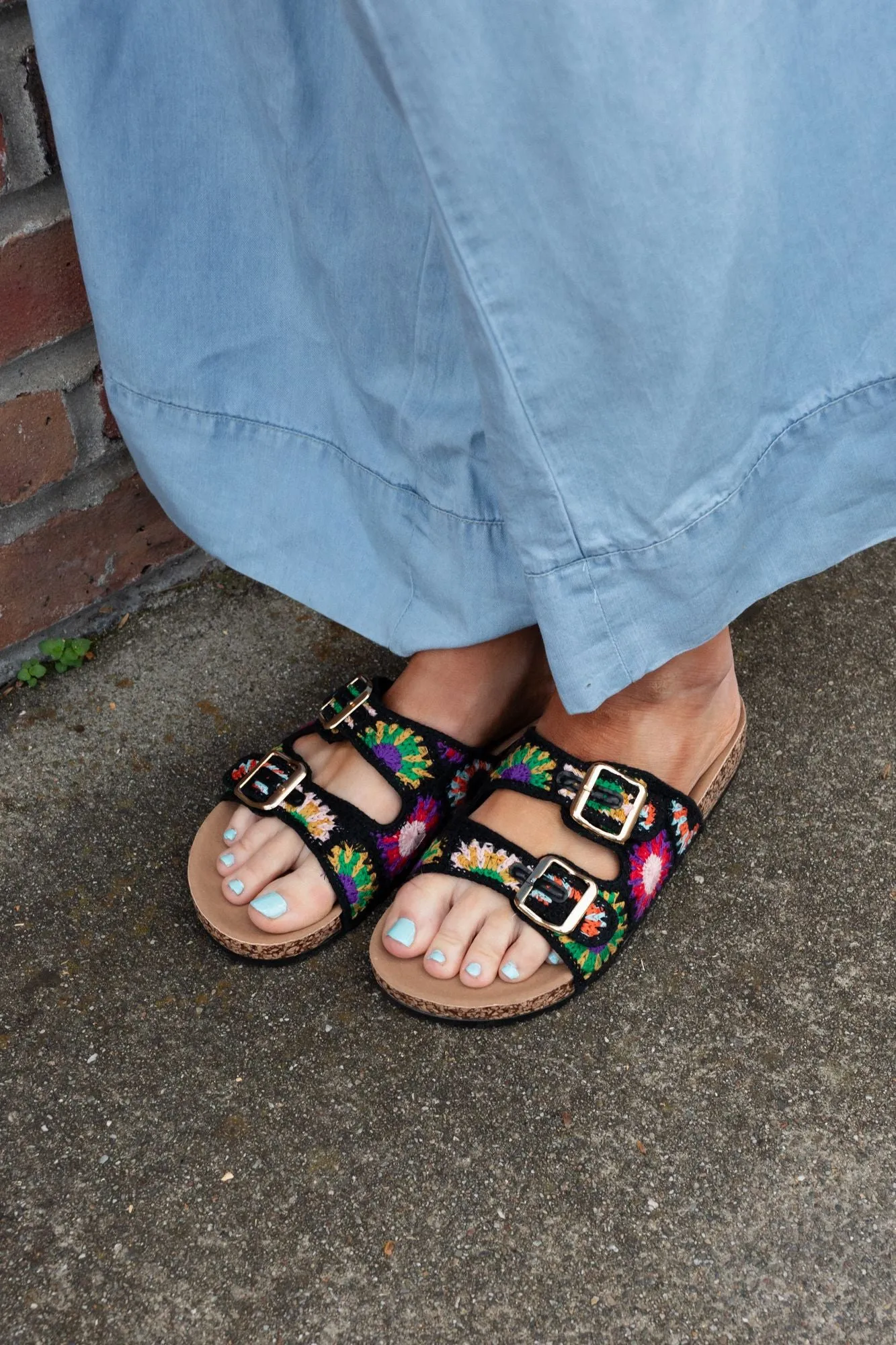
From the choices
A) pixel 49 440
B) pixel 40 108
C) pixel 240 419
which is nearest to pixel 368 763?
pixel 240 419

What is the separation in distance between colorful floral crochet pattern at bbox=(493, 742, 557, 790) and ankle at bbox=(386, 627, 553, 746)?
2.7 inches

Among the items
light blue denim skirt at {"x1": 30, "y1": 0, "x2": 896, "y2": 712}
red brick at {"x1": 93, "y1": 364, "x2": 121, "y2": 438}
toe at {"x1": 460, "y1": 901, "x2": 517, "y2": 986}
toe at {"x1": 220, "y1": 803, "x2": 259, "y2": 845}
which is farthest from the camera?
red brick at {"x1": 93, "y1": 364, "x2": 121, "y2": 438}

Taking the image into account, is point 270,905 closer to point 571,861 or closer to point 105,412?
point 571,861

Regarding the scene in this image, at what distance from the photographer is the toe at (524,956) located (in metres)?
0.94

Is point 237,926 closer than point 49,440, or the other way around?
point 237,926

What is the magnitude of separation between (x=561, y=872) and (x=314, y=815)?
23cm

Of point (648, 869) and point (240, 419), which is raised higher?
point (240, 419)

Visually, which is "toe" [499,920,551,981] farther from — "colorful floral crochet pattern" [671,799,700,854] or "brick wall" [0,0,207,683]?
"brick wall" [0,0,207,683]

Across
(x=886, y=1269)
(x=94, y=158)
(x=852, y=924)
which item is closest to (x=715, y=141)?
(x=94, y=158)

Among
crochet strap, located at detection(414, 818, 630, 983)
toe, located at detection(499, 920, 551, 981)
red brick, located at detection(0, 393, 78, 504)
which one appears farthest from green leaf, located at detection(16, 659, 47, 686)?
toe, located at detection(499, 920, 551, 981)

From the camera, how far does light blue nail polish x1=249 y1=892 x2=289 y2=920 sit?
38.3 inches

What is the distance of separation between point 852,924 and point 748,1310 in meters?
0.36

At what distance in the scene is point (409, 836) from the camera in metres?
1.05

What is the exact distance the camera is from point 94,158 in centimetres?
96
